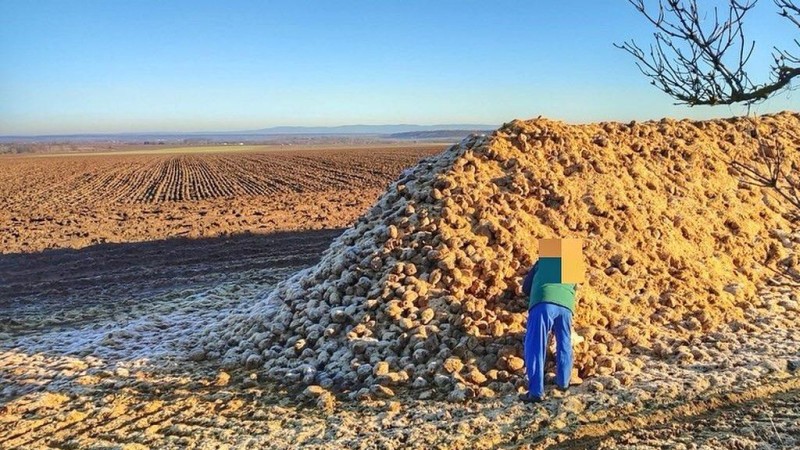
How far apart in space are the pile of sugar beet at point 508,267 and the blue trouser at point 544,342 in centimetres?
31

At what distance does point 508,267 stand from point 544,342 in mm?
1370

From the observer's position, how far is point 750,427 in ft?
15.8

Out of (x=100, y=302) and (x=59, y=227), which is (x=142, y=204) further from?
(x=100, y=302)

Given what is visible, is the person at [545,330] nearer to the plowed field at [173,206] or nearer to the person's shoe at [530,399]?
the person's shoe at [530,399]

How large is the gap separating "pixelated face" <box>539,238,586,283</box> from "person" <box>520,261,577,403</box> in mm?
35

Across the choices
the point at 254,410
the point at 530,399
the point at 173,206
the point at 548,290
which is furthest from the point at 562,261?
the point at 173,206

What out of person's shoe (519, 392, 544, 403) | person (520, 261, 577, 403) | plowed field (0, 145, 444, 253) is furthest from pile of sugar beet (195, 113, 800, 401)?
plowed field (0, 145, 444, 253)

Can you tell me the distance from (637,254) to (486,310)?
2.12 meters

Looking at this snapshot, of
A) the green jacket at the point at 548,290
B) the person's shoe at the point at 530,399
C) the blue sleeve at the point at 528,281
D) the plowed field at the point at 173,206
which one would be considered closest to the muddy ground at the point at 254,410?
the person's shoe at the point at 530,399

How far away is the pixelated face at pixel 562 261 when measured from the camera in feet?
17.4

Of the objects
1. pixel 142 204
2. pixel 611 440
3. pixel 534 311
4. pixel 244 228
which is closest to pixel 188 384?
pixel 534 311

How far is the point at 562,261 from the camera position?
17.5 ft

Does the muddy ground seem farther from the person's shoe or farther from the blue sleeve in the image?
the blue sleeve

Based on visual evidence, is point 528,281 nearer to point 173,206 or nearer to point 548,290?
point 548,290
